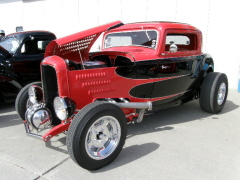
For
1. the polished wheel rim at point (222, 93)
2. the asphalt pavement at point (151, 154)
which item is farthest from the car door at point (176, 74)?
the polished wheel rim at point (222, 93)

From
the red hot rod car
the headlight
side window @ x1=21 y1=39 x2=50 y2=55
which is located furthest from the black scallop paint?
side window @ x1=21 y1=39 x2=50 y2=55

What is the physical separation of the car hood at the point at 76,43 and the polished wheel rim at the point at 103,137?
934 mm

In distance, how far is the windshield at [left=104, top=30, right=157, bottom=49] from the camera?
3.54 m

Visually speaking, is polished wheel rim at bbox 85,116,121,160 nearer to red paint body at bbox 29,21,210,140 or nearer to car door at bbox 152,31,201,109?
red paint body at bbox 29,21,210,140

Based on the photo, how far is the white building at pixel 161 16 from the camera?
6551mm

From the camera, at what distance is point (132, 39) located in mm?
3801

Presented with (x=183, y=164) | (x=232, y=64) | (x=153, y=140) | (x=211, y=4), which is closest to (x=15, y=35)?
(x=153, y=140)

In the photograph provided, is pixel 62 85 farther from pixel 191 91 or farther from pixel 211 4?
pixel 211 4

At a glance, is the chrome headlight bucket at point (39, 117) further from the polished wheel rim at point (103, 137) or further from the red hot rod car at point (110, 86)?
the polished wheel rim at point (103, 137)

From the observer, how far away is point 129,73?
3062 mm

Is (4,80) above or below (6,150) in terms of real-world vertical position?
above

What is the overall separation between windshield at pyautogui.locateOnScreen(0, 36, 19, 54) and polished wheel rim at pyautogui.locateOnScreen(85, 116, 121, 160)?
3456 mm

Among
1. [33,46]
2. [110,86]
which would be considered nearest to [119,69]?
[110,86]

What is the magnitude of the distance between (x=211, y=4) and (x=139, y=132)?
204 inches
